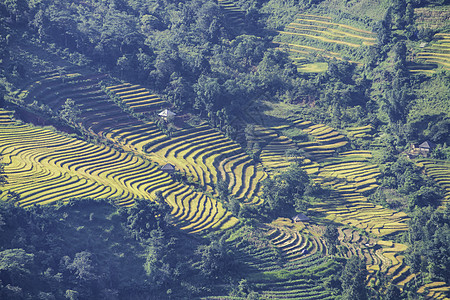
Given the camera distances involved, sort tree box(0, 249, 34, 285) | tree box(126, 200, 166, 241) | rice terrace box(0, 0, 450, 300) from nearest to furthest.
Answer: tree box(0, 249, 34, 285) < rice terrace box(0, 0, 450, 300) < tree box(126, 200, 166, 241)

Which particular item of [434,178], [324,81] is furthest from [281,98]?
[434,178]

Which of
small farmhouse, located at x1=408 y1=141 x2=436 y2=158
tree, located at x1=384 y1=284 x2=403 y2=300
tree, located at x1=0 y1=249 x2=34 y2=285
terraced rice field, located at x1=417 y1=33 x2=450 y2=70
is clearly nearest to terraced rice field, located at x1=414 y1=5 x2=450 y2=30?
terraced rice field, located at x1=417 y1=33 x2=450 y2=70

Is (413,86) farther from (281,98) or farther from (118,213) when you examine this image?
(118,213)

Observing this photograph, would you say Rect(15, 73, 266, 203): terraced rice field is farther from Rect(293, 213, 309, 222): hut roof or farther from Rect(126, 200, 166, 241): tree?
Rect(126, 200, 166, 241): tree

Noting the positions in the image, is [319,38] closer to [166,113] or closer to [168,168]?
[166,113]

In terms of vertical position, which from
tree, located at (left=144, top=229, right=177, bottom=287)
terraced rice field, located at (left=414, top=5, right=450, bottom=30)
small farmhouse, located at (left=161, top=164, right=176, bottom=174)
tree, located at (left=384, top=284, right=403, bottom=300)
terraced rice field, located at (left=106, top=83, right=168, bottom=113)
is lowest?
tree, located at (left=384, top=284, right=403, bottom=300)

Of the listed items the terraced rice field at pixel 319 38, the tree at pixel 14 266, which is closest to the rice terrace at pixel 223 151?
the tree at pixel 14 266

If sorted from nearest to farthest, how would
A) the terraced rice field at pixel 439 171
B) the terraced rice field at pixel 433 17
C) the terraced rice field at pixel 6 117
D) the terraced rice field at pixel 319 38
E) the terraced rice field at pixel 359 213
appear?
the terraced rice field at pixel 359 213 → the terraced rice field at pixel 6 117 → the terraced rice field at pixel 439 171 → the terraced rice field at pixel 433 17 → the terraced rice field at pixel 319 38

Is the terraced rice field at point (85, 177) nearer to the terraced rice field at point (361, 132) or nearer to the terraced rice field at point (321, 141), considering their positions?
the terraced rice field at point (321, 141)

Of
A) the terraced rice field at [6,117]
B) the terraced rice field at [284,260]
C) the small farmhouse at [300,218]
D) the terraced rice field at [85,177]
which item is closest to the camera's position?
the terraced rice field at [284,260]
